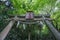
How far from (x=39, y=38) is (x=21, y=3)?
1.60 meters

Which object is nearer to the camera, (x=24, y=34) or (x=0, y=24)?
(x=0, y=24)

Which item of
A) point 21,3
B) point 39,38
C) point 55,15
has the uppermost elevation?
point 21,3

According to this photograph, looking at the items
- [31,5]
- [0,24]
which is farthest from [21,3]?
[0,24]

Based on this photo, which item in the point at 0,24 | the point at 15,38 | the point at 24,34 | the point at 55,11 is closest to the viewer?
the point at 0,24

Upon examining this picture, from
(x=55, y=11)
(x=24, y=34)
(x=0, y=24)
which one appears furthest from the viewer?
(x=55, y=11)

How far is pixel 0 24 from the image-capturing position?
499cm

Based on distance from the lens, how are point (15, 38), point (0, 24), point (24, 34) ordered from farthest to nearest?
point (24, 34) < point (15, 38) < point (0, 24)

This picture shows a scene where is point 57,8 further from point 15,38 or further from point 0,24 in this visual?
point 0,24

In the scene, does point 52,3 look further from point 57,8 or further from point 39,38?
point 39,38

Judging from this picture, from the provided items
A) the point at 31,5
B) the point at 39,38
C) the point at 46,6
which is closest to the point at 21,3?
the point at 31,5

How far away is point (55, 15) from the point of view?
6598 millimetres

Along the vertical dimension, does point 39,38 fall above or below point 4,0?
below

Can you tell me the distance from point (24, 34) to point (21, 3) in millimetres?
1350

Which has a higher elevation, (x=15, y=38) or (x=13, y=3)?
(x=13, y=3)
